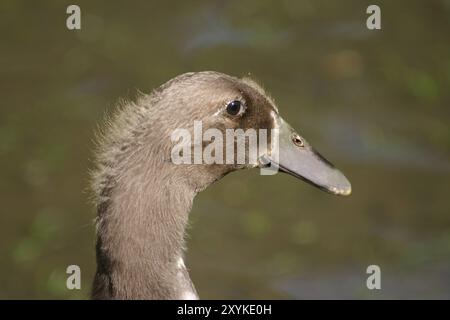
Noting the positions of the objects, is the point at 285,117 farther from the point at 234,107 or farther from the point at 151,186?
the point at 151,186

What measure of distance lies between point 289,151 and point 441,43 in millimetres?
4180

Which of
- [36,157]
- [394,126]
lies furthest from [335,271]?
[36,157]

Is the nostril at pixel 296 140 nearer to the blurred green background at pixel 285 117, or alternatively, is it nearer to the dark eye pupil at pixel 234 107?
the dark eye pupil at pixel 234 107

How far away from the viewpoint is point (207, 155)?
4242mm

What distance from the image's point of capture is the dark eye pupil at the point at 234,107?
4.21 m

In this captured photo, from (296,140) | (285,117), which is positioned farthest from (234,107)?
(285,117)

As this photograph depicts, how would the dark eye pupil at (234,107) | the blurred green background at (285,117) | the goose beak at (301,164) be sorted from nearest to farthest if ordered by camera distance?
the dark eye pupil at (234,107) < the goose beak at (301,164) < the blurred green background at (285,117)

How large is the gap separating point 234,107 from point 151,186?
0.54 meters

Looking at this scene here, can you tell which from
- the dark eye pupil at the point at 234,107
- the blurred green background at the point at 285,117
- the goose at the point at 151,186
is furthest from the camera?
the blurred green background at the point at 285,117

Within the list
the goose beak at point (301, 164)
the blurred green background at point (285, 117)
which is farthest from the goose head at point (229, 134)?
the blurred green background at point (285, 117)

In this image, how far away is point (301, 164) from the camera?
4.54m

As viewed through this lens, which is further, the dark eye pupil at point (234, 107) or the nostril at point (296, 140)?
the nostril at point (296, 140)

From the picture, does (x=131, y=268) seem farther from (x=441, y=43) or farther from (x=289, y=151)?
(x=441, y=43)

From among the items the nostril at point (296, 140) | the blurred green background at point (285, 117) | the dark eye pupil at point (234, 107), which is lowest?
the nostril at point (296, 140)
